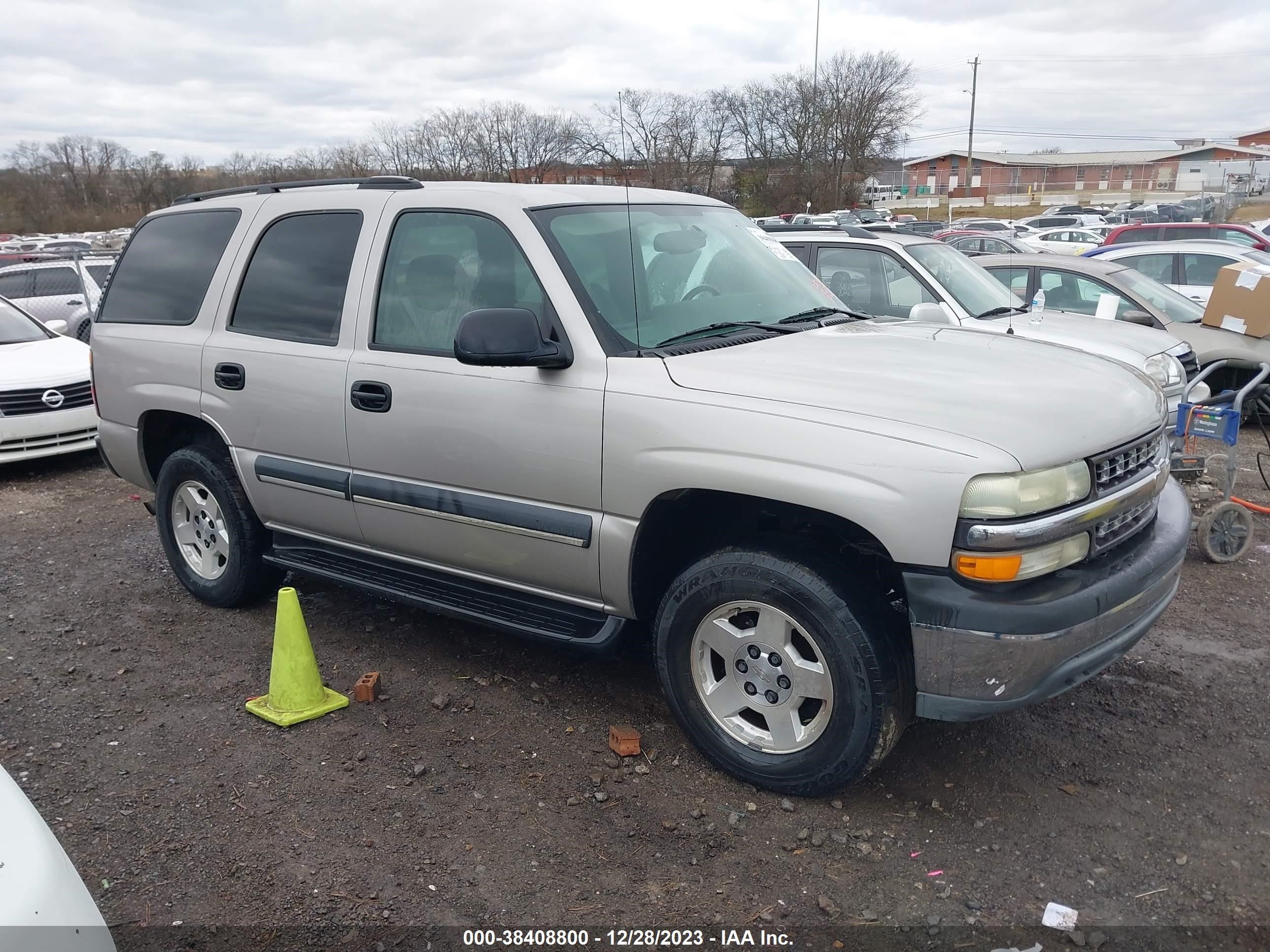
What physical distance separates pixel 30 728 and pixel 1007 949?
371 centimetres

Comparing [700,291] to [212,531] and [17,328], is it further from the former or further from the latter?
[17,328]

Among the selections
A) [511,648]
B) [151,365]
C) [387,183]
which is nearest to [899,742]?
[511,648]

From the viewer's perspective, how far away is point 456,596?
399cm

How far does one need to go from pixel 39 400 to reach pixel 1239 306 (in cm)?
971

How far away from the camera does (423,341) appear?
12.7ft

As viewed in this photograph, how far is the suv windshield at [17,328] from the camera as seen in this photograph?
30.4ft

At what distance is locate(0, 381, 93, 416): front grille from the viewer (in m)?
8.05

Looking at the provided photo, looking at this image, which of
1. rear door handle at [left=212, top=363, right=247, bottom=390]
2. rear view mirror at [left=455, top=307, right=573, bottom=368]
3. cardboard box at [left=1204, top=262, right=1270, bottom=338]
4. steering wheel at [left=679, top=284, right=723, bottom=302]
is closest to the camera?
rear view mirror at [left=455, top=307, right=573, bottom=368]

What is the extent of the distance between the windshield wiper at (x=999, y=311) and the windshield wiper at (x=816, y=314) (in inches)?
136

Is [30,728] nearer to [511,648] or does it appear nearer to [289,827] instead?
[289,827]

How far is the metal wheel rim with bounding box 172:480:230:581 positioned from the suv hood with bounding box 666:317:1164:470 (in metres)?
2.85

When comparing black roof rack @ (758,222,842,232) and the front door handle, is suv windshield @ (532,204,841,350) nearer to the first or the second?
the front door handle

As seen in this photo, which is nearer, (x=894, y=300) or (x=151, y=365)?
(x=151, y=365)

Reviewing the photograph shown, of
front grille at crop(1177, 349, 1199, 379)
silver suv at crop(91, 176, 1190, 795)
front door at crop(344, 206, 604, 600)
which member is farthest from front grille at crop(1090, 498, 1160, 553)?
front grille at crop(1177, 349, 1199, 379)
